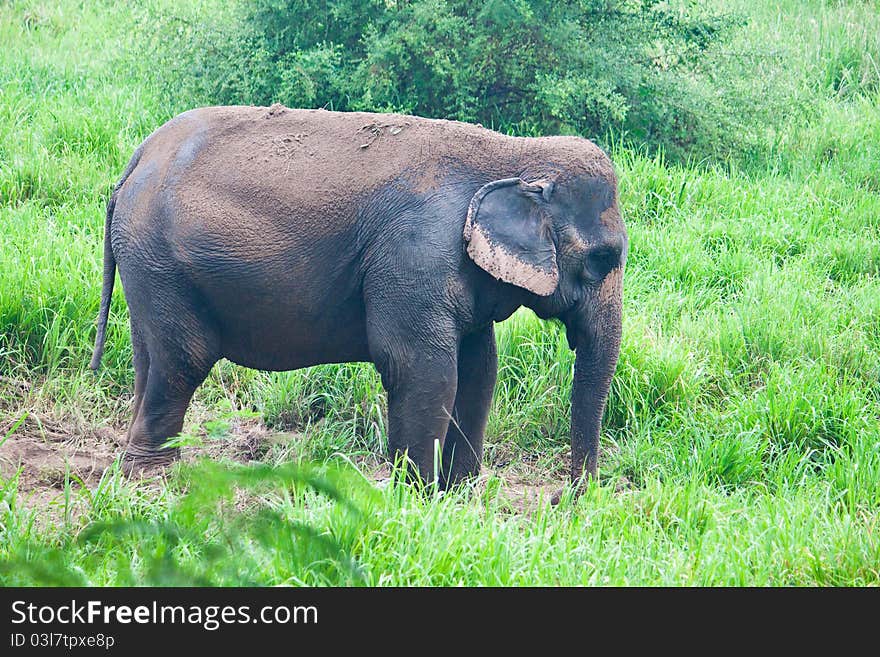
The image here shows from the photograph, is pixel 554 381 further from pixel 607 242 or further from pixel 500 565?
pixel 500 565

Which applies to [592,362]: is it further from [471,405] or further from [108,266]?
Result: [108,266]

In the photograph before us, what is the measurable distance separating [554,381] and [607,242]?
5.03 feet

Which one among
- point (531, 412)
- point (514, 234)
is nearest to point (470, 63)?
point (531, 412)

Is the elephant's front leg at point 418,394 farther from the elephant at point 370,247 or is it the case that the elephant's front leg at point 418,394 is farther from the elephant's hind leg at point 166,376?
→ the elephant's hind leg at point 166,376

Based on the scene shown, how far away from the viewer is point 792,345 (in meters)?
6.76

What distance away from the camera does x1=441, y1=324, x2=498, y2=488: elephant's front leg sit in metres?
5.52

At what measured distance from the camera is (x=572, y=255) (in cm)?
506

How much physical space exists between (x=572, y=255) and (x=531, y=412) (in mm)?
1512

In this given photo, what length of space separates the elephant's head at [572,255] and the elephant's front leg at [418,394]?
1.45 ft

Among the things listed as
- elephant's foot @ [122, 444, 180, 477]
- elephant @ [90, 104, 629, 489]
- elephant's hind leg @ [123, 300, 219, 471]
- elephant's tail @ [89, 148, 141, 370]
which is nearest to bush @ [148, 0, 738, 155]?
elephant's tail @ [89, 148, 141, 370]

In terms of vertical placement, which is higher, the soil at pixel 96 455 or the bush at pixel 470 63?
the bush at pixel 470 63

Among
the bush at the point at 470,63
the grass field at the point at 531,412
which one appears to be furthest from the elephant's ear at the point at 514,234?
the bush at the point at 470,63

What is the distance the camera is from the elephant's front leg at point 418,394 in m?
4.93
